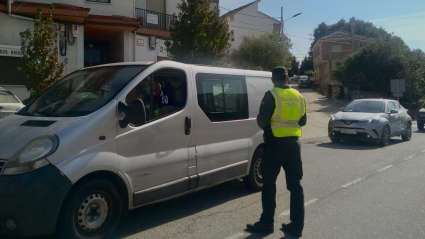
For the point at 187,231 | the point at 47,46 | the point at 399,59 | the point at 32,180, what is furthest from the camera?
the point at 399,59

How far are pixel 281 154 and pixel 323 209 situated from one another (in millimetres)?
1707

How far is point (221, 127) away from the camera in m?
6.33

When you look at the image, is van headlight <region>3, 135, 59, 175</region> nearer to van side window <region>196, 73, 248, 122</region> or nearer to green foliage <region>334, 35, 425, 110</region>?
van side window <region>196, 73, 248, 122</region>

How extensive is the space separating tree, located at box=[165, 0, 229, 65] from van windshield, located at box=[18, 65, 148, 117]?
8680mm

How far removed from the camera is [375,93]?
113 feet

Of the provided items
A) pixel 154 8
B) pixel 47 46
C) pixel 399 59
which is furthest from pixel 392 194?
pixel 399 59

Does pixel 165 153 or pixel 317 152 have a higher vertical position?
pixel 165 153

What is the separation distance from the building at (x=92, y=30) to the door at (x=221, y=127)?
10081 millimetres

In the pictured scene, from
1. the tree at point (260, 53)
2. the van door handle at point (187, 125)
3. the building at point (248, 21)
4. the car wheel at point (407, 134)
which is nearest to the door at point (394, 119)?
the car wheel at point (407, 134)

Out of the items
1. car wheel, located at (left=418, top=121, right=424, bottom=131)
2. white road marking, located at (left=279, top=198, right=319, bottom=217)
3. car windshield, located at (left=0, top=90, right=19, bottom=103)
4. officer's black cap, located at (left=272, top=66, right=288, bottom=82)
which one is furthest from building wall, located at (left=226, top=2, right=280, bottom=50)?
officer's black cap, located at (left=272, top=66, right=288, bottom=82)

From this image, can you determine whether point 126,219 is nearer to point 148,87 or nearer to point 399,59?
point 148,87

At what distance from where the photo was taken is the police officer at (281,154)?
5184 mm

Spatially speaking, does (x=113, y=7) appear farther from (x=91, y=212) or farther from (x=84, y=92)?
(x=91, y=212)

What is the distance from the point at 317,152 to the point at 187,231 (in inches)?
316
